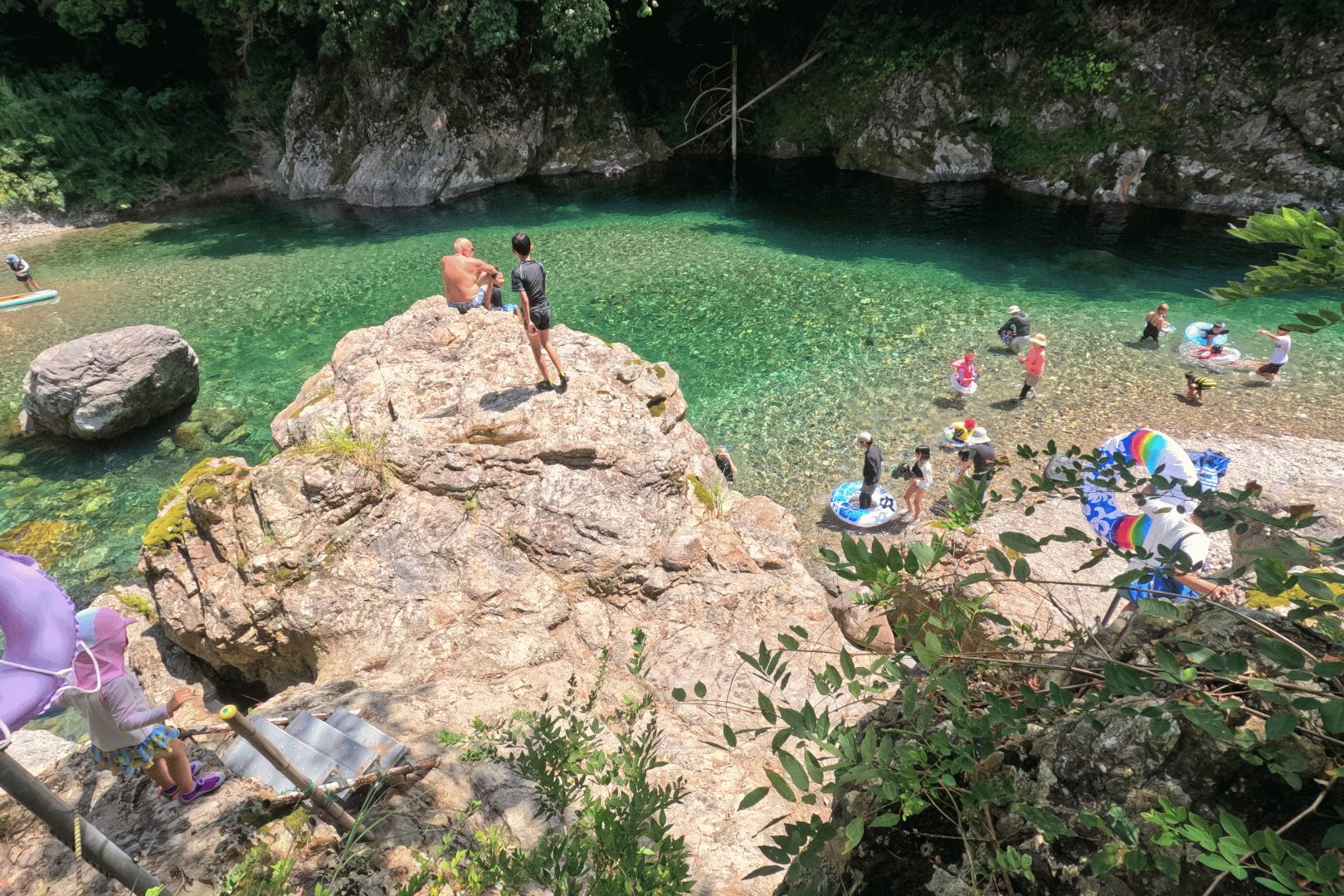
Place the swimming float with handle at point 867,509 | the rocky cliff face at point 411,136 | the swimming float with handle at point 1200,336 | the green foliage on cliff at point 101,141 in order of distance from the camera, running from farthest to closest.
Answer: the rocky cliff face at point 411,136 → the green foliage on cliff at point 101,141 → the swimming float with handle at point 1200,336 → the swimming float with handle at point 867,509

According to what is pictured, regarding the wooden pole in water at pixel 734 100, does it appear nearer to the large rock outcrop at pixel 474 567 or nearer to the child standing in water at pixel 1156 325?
the child standing in water at pixel 1156 325

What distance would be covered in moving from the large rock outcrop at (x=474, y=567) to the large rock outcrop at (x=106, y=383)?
554cm

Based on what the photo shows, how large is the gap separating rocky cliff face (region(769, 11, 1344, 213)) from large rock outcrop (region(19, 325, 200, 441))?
22.5 meters

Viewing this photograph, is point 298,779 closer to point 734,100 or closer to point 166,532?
point 166,532

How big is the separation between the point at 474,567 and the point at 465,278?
5.54 m

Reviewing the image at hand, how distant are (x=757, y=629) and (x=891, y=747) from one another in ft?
13.2

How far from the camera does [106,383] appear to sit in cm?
1080

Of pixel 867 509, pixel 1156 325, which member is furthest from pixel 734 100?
pixel 867 509

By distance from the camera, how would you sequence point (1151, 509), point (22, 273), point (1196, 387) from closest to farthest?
point (1151, 509) < point (1196, 387) < point (22, 273)

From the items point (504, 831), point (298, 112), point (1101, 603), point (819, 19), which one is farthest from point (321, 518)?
point (819, 19)

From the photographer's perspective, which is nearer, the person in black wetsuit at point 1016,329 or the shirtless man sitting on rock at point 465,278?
the shirtless man sitting on rock at point 465,278

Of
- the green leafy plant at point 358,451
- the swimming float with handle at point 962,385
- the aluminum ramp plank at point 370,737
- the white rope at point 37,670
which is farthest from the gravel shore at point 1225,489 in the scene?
the white rope at point 37,670

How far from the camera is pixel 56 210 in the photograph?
21641 millimetres

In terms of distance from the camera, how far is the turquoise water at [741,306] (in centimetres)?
1061
